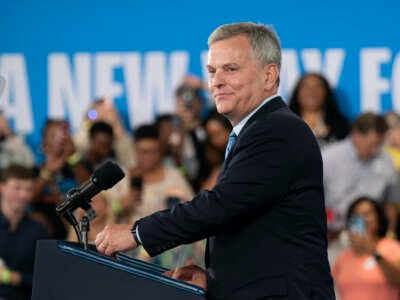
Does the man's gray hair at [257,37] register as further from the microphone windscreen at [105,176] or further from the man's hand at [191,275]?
the man's hand at [191,275]

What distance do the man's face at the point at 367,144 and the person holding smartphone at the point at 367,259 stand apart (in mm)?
485

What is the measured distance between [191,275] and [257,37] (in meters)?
0.74

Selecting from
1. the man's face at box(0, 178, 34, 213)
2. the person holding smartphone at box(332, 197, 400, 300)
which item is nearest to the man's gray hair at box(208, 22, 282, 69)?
the person holding smartphone at box(332, 197, 400, 300)

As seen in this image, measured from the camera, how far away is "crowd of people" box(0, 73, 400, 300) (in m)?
6.37

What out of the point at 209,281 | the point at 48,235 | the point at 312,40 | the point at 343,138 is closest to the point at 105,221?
the point at 48,235

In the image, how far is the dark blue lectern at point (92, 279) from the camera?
282 centimetres

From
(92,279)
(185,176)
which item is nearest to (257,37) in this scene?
(92,279)

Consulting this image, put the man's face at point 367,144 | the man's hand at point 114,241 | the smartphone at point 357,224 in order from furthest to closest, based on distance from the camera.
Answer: the man's face at point 367,144, the smartphone at point 357,224, the man's hand at point 114,241

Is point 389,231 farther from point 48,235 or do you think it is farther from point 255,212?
point 255,212

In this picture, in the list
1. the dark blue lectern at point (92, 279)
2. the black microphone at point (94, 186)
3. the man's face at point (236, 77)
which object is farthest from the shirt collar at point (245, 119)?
the dark blue lectern at point (92, 279)

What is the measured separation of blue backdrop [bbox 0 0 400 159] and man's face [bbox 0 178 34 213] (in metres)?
1.26

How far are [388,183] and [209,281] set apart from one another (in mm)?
4021

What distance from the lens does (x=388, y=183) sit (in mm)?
6828

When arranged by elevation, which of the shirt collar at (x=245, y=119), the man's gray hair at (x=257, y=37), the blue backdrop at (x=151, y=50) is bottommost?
the shirt collar at (x=245, y=119)
